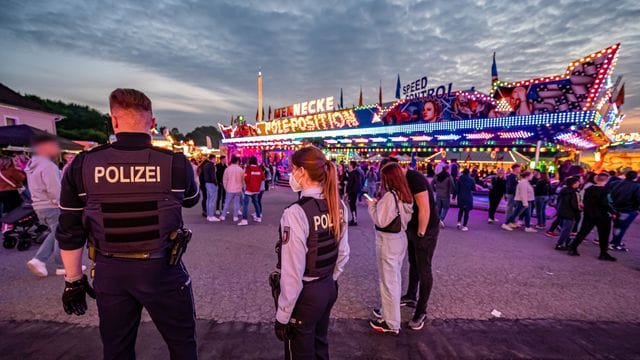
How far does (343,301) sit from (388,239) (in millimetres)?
1455

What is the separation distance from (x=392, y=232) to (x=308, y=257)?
148 centimetres

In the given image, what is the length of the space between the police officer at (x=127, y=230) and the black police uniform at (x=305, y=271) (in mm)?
716

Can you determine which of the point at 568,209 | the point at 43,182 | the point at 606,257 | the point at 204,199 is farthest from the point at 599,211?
the point at 204,199

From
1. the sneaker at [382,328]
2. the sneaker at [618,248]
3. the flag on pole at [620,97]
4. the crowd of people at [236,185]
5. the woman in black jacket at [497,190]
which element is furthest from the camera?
the flag on pole at [620,97]

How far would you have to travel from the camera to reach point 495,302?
13.4ft

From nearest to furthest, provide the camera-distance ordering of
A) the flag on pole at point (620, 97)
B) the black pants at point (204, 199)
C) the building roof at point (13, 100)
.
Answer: the black pants at point (204, 199) → the flag on pole at point (620, 97) → the building roof at point (13, 100)

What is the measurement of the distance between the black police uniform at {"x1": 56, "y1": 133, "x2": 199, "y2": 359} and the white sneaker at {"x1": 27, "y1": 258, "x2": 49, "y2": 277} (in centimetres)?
396

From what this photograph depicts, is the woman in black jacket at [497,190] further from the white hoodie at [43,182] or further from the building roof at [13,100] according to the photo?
the building roof at [13,100]

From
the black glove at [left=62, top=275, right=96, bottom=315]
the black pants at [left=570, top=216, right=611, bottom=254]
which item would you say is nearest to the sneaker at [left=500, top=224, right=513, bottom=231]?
the black pants at [left=570, top=216, right=611, bottom=254]

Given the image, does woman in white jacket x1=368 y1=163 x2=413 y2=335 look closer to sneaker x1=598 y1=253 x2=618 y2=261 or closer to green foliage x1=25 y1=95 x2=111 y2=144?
sneaker x1=598 y1=253 x2=618 y2=261

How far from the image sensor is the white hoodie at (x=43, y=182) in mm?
4410

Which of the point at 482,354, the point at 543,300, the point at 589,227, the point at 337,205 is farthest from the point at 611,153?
the point at 337,205

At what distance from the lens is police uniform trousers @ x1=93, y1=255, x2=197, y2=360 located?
176cm

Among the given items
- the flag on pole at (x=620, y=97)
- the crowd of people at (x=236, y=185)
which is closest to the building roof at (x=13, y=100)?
the crowd of people at (x=236, y=185)
